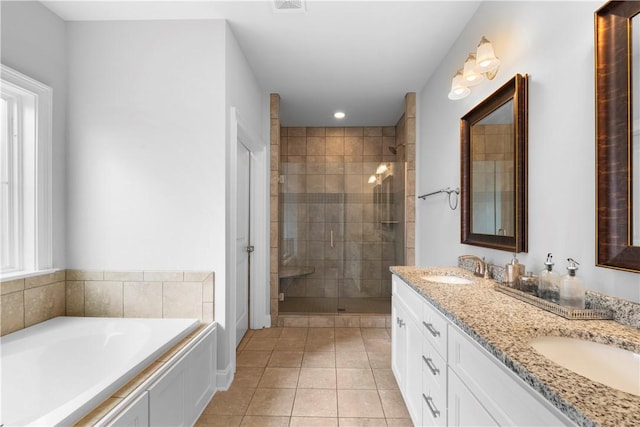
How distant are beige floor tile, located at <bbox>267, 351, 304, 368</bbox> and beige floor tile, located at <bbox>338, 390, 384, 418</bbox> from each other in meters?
0.54

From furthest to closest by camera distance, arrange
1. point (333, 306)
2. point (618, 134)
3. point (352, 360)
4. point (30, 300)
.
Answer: point (333, 306) < point (352, 360) < point (30, 300) < point (618, 134)

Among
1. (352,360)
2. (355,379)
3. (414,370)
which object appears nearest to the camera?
(414,370)

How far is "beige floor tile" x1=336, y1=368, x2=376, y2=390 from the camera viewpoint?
7.34 feet

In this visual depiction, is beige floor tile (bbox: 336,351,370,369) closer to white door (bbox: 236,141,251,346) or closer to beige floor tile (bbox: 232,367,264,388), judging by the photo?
beige floor tile (bbox: 232,367,264,388)

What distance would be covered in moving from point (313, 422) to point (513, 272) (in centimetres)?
136

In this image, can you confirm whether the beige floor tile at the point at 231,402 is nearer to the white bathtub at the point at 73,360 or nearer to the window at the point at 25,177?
the white bathtub at the point at 73,360

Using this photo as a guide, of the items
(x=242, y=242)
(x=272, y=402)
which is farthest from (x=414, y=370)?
(x=242, y=242)

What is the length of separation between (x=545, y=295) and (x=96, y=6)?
2.92 meters

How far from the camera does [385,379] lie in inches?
92.0

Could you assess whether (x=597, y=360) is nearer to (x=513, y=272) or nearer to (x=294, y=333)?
(x=513, y=272)

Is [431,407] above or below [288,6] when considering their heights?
below

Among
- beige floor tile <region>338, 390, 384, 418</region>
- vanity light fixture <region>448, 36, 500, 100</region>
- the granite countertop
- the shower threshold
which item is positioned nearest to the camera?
the granite countertop

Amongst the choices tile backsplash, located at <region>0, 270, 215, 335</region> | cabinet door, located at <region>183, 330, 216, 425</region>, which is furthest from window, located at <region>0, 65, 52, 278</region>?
cabinet door, located at <region>183, 330, 216, 425</region>

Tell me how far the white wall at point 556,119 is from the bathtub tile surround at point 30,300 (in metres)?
2.75
